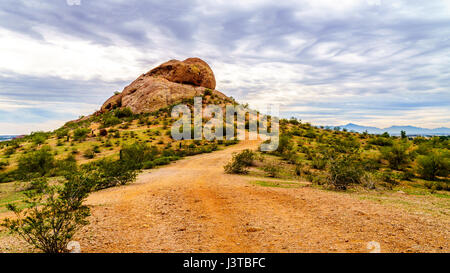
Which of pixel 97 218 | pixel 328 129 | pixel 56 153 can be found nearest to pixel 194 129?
pixel 56 153

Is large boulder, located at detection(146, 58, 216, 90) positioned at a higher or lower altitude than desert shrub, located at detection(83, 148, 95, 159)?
higher

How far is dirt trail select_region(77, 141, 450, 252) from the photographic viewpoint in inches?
176

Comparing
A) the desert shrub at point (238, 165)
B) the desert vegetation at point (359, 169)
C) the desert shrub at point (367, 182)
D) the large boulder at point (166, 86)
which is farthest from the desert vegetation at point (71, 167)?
the desert shrub at point (367, 182)

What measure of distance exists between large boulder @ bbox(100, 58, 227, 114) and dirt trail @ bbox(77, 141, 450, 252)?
42.9m

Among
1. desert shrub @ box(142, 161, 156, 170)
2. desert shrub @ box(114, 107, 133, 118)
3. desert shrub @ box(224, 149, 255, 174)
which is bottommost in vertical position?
desert shrub @ box(142, 161, 156, 170)

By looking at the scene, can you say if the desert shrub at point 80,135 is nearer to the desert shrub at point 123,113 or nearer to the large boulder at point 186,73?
the desert shrub at point 123,113

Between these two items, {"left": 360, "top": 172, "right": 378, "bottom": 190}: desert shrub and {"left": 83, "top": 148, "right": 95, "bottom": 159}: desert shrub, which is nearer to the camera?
{"left": 360, "top": 172, "right": 378, "bottom": 190}: desert shrub

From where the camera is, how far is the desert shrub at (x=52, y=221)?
4139 mm

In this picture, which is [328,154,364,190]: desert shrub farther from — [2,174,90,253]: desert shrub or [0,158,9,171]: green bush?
[0,158,9,171]: green bush

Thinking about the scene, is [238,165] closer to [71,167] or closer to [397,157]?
[71,167]

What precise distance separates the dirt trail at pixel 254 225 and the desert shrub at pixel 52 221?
43cm

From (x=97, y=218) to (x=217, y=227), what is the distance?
3.17 m

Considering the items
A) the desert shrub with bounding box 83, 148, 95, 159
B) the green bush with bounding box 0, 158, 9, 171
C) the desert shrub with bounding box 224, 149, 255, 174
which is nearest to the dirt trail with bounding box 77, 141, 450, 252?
the desert shrub with bounding box 224, 149, 255, 174
